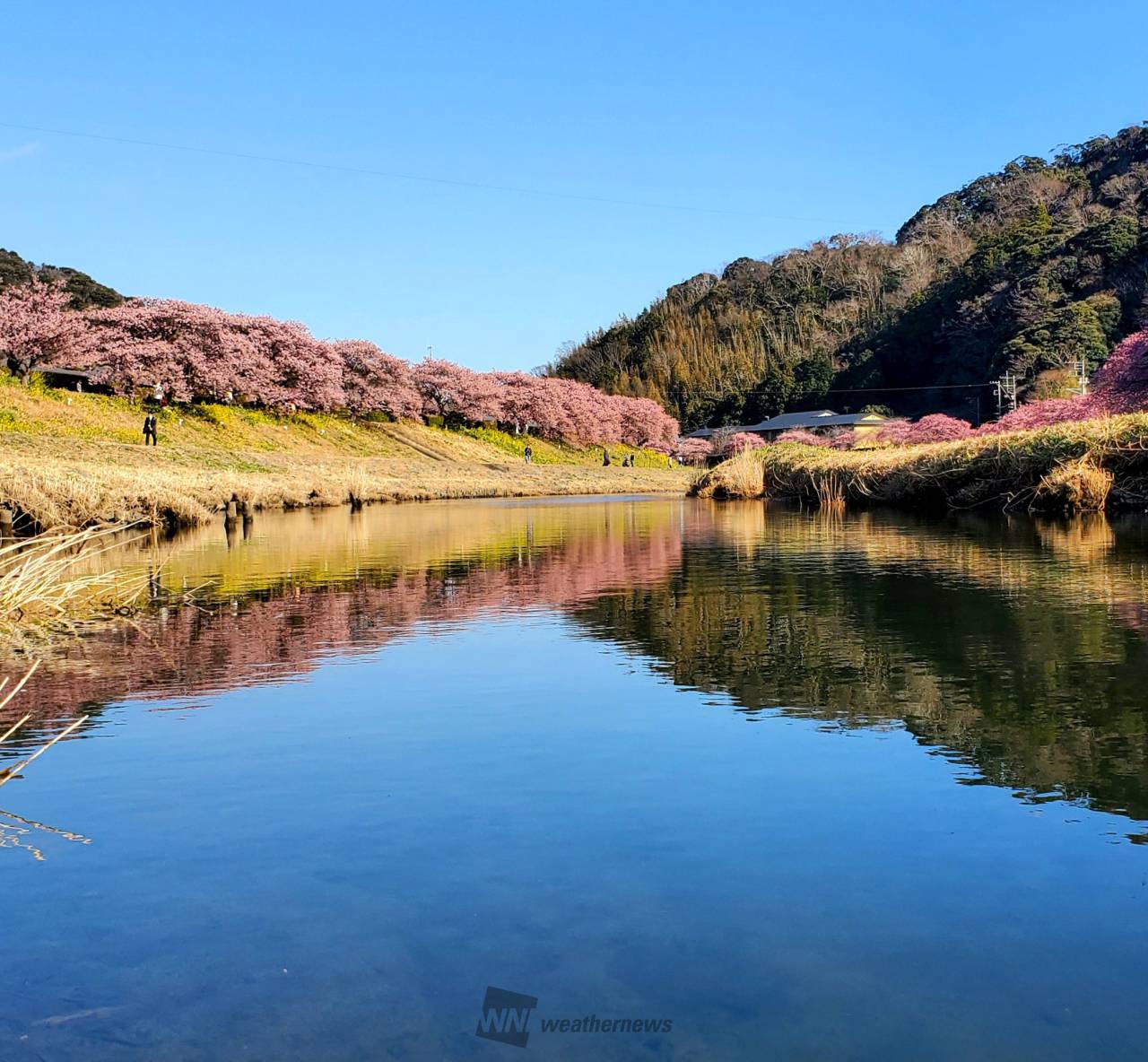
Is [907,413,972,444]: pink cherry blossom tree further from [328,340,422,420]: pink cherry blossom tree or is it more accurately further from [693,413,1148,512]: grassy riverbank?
[328,340,422,420]: pink cherry blossom tree

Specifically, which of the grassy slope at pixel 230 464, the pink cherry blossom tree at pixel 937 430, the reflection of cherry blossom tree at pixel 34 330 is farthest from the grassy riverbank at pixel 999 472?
the reflection of cherry blossom tree at pixel 34 330

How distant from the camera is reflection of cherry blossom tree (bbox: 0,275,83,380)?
144 ft

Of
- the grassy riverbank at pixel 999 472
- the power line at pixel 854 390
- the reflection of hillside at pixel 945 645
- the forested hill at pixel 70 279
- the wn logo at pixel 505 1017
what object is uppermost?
the forested hill at pixel 70 279

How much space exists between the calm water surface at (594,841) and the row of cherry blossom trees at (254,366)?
141ft

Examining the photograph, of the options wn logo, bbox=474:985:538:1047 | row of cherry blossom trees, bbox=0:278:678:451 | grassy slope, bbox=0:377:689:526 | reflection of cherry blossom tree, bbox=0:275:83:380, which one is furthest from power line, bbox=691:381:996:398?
wn logo, bbox=474:985:538:1047

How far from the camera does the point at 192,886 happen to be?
134 inches

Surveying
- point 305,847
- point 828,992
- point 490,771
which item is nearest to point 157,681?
point 490,771

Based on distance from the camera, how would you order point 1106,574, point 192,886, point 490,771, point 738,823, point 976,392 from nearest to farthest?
1. point 192,886
2. point 738,823
3. point 490,771
4. point 1106,574
5. point 976,392

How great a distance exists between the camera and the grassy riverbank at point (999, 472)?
20359mm

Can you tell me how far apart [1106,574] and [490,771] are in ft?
26.6

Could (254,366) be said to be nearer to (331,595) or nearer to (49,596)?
(331,595)

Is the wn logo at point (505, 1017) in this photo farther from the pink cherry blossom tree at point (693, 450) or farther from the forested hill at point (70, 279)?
the pink cherry blossom tree at point (693, 450)

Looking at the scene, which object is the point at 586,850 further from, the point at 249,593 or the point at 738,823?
the point at 249,593

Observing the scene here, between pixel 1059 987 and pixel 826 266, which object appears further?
pixel 826 266
